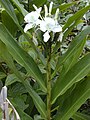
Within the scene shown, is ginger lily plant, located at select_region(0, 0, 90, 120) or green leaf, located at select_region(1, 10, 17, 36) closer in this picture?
ginger lily plant, located at select_region(0, 0, 90, 120)

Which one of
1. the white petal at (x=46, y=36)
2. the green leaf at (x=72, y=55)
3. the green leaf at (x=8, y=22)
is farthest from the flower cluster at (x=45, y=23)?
the green leaf at (x=8, y=22)

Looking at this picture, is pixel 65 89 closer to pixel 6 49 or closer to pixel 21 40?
pixel 6 49

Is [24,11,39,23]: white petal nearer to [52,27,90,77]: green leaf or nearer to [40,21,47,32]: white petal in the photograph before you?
[40,21,47,32]: white petal

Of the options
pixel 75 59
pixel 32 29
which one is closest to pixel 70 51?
pixel 75 59

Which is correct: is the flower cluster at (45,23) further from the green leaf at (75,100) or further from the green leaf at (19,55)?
the green leaf at (75,100)

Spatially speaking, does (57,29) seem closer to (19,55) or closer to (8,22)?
(19,55)

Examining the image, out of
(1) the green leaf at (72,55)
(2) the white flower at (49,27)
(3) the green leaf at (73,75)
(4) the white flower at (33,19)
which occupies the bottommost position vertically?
(3) the green leaf at (73,75)

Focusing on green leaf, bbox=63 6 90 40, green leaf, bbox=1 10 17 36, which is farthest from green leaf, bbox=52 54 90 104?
green leaf, bbox=1 10 17 36
